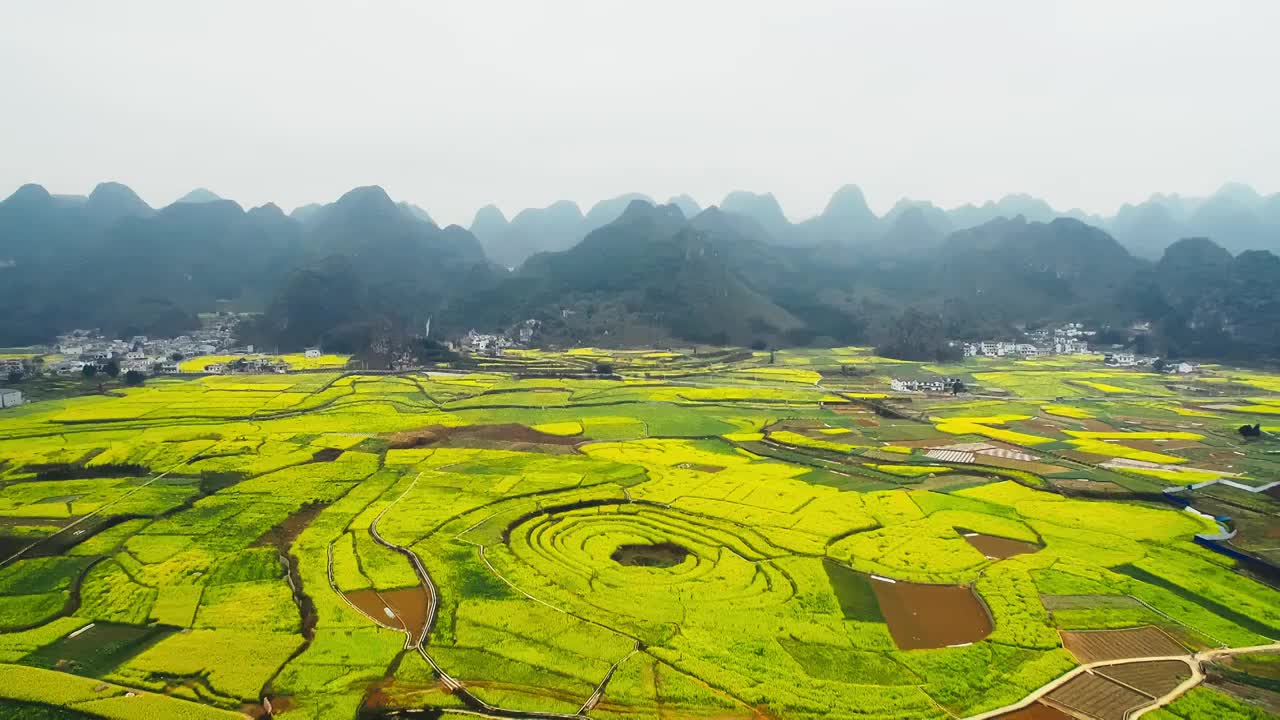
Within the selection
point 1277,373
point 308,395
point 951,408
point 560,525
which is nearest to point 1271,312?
point 1277,373

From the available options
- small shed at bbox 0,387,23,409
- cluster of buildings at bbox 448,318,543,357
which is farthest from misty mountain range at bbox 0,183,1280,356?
small shed at bbox 0,387,23,409

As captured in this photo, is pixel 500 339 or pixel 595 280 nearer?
pixel 500 339

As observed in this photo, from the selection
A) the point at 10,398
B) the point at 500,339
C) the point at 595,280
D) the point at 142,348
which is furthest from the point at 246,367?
the point at 595,280

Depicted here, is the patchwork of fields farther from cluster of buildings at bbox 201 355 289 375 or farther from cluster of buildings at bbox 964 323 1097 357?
→ cluster of buildings at bbox 964 323 1097 357

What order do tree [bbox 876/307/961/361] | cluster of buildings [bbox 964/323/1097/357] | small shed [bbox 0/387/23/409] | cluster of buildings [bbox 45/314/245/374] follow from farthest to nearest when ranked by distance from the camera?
cluster of buildings [bbox 964/323/1097/357] → tree [bbox 876/307/961/361] → cluster of buildings [bbox 45/314/245/374] → small shed [bbox 0/387/23/409]

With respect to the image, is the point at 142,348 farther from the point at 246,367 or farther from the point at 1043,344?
the point at 1043,344
